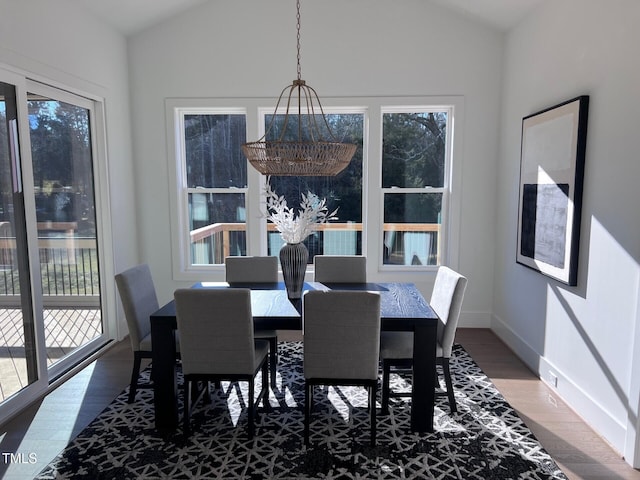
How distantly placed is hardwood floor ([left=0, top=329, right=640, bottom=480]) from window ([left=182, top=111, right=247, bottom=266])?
1.43 meters

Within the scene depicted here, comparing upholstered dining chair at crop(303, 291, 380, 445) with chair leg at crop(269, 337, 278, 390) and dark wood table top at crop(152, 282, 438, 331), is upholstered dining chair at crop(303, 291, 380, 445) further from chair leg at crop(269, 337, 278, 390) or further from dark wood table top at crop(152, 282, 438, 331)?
chair leg at crop(269, 337, 278, 390)

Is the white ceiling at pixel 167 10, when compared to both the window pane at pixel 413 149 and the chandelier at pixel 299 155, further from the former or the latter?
the chandelier at pixel 299 155

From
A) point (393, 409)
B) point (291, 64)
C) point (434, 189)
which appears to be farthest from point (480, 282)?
point (291, 64)

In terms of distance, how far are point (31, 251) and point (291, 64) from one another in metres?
2.85

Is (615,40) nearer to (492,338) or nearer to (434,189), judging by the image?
(434,189)

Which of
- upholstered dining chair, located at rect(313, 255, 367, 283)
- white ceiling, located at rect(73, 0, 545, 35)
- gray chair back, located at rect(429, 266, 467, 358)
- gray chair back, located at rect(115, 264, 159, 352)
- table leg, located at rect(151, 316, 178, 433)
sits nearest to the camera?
table leg, located at rect(151, 316, 178, 433)

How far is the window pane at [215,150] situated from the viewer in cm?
455

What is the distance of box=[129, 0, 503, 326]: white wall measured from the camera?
13.8 feet

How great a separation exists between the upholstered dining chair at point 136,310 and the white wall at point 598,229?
2669 mm

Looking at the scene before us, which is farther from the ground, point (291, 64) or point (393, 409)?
point (291, 64)

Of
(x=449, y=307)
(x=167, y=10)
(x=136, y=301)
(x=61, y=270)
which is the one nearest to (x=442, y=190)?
(x=449, y=307)

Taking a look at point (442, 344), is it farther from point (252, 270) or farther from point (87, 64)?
point (87, 64)

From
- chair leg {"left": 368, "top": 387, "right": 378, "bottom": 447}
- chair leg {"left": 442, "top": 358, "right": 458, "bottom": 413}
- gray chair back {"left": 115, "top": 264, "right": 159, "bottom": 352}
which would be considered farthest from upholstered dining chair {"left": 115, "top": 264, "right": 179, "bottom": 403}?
chair leg {"left": 442, "top": 358, "right": 458, "bottom": 413}

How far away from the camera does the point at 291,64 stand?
430 cm
